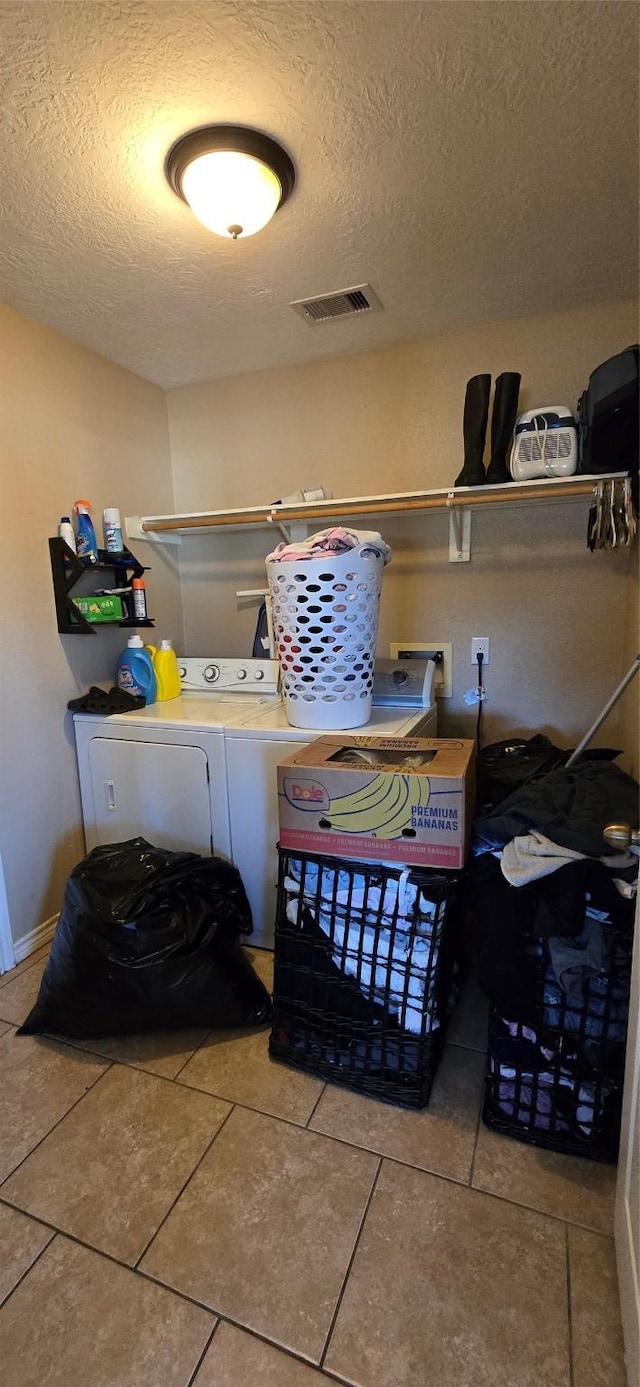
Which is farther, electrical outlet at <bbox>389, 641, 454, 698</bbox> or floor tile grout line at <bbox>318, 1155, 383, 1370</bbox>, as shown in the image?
electrical outlet at <bbox>389, 641, 454, 698</bbox>

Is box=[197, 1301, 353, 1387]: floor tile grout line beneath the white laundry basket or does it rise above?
beneath

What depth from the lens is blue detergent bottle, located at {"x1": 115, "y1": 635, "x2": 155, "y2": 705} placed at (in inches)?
87.5

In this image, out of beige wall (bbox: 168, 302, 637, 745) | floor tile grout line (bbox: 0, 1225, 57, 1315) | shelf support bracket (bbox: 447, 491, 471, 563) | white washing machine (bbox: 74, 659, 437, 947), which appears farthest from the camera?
shelf support bracket (bbox: 447, 491, 471, 563)

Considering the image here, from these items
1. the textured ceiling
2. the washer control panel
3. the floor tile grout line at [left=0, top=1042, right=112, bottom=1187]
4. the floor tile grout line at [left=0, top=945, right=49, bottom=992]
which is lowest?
the floor tile grout line at [left=0, top=945, right=49, bottom=992]

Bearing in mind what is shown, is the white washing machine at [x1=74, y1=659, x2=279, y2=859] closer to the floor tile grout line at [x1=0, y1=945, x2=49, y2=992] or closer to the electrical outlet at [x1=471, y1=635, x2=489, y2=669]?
the floor tile grout line at [x1=0, y1=945, x2=49, y2=992]

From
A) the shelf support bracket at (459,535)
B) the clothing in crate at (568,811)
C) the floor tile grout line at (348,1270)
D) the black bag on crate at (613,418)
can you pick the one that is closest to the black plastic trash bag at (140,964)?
the floor tile grout line at (348,1270)

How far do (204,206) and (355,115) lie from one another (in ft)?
1.24

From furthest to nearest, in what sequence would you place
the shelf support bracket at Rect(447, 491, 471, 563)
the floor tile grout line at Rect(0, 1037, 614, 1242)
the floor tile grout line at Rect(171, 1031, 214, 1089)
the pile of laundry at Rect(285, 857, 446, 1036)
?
the shelf support bracket at Rect(447, 491, 471, 563), the floor tile grout line at Rect(171, 1031, 214, 1089), the pile of laundry at Rect(285, 857, 446, 1036), the floor tile grout line at Rect(0, 1037, 614, 1242)

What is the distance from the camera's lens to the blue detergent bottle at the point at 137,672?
2223mm

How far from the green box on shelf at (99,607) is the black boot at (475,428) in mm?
1332

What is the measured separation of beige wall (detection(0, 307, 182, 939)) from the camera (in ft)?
6.02

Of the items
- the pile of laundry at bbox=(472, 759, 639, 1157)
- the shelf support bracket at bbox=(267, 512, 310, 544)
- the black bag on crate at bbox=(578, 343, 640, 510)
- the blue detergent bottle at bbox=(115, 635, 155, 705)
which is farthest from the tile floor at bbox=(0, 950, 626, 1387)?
the shelf support bracket at bbox=(267, 512, 310, 544)

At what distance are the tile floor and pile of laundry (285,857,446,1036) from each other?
0.85ft

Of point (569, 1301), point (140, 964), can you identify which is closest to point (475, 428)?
point (140, 964)
